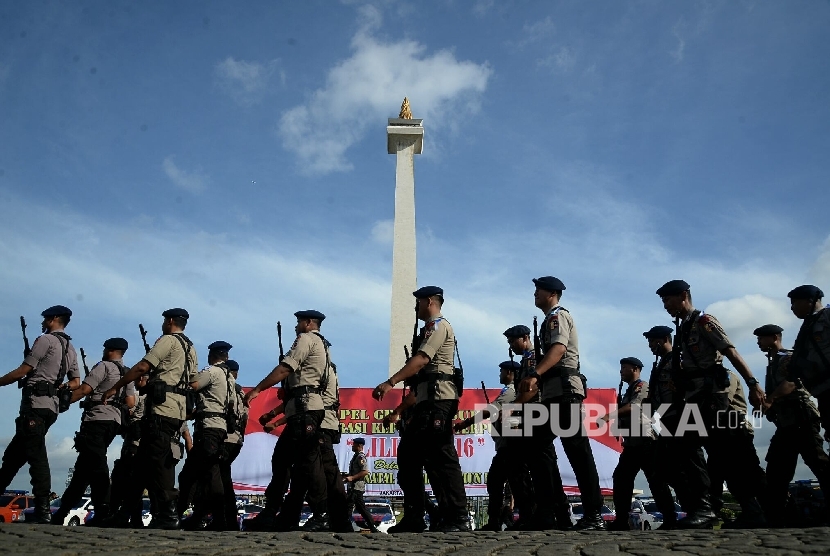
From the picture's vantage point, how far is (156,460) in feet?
22.0

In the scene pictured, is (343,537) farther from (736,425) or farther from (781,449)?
(781,449)

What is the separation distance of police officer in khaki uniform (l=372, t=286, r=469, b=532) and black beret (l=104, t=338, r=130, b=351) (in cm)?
397

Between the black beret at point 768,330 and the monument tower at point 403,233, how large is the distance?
14.0 m

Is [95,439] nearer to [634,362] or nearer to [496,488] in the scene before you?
[496,488]

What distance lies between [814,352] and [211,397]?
556 centimetres

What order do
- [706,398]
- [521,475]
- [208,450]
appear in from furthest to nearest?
[521,475], [208,450], [706,398]

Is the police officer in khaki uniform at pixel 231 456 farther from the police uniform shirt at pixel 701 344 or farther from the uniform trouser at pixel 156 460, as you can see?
the police uniform shirt at pixel 701 344

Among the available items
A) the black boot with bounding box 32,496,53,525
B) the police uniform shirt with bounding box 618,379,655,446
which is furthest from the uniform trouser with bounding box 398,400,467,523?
the black boot with bounding box 32,496,53,525

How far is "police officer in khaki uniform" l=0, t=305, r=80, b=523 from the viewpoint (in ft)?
22.8

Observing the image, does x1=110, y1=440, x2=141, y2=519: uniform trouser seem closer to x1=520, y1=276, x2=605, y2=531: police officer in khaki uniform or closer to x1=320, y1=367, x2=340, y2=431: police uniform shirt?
x1=320, y1=367, x2=340, y2=431: police uniform shirt

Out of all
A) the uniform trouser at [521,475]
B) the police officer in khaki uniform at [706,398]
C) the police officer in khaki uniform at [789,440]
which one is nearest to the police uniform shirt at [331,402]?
the uniform trouser at [521,475]

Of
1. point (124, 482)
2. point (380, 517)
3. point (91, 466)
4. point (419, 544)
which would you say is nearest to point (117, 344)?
point (91, 466)

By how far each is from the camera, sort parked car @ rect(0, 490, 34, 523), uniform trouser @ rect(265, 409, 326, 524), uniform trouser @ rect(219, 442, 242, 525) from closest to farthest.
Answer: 1. uniform trouser @ rect(265, 409, 326, 524)
2. uniform trouser @ rect(219, 442, 242, 525)
3. parked car @ rect(0, 490, 34, 523)

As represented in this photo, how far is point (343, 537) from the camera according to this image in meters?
4.96
